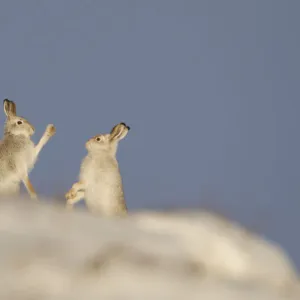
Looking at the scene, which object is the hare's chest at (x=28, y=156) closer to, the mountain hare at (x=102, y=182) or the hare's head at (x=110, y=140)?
the mountain hare at (x=102, y=182)

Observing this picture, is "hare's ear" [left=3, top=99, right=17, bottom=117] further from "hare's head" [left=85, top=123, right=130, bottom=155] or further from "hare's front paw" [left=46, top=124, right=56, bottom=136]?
"hare's head" [left=85, top=123, right=130, bottom=155]

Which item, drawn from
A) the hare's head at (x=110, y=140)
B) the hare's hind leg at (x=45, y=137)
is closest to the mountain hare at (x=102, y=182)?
the hare's head at (x=110, y=140)

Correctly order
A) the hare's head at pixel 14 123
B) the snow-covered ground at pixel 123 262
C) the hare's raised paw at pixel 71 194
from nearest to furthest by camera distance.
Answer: the snow-covered ground at pixel 123 262 → the hare's raised paw at pixel 71 194 → the hare's head at pixel 14 123

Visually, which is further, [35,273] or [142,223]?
[142,223]

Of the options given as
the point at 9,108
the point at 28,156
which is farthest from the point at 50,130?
the point at 9,108

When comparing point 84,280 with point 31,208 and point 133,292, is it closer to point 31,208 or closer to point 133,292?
point 133,292

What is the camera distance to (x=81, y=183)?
1176 cm

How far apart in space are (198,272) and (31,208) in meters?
1.29

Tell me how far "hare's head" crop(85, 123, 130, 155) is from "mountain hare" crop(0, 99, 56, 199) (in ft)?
2.54

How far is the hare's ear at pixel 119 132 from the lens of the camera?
1248cm

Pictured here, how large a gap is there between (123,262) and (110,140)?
7647mm

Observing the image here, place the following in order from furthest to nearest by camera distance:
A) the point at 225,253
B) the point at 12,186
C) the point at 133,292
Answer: the point at 12,186, the point at 225,253, the point at 133,292

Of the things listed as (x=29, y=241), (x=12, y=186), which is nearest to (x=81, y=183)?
(x=12, y=186)

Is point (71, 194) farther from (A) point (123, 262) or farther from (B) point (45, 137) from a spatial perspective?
(A) point (123, 262)
